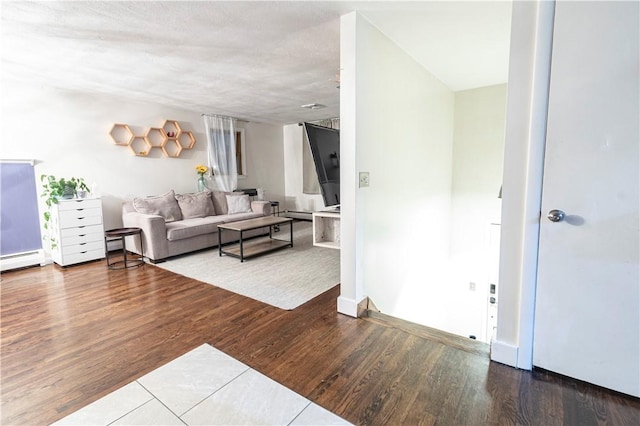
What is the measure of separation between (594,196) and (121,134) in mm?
5225

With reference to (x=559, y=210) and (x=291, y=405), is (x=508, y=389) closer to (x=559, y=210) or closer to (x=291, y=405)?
(x=559, y=210)

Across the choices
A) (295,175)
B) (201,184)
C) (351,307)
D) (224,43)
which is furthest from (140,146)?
(351,307)

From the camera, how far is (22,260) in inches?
142

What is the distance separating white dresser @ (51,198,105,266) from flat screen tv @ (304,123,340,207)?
3.13m

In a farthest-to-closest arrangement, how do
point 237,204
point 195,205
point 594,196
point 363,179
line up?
1. point 237,204
2. point 195,205
3. point 363,179
4. point 594,196

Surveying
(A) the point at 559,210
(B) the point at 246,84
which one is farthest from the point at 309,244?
(A) the point at 559,210

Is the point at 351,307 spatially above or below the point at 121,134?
below

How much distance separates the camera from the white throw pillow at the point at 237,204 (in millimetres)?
5168

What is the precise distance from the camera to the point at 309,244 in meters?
4.67

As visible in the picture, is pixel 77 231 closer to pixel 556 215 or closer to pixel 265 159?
pixel 265 159

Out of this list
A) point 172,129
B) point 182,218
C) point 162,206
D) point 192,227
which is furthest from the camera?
point 172,129

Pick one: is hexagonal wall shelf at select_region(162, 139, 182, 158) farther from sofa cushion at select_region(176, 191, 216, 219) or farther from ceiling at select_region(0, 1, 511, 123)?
ceiling at select_region(0, 1, 511, 123)

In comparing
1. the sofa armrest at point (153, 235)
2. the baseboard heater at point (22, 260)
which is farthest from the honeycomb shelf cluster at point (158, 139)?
the baseboard heater at point (22, 260)

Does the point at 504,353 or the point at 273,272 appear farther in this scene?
the point at 273,272
